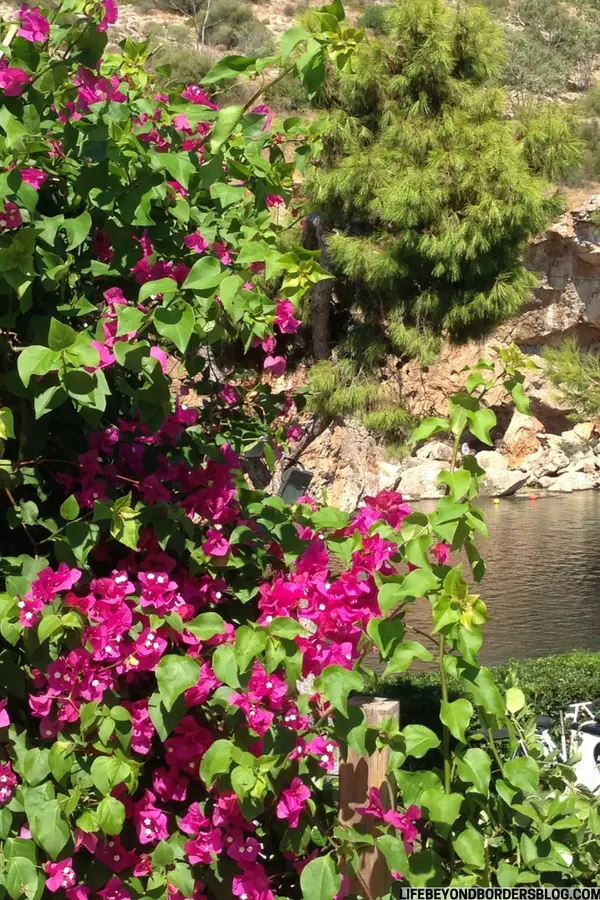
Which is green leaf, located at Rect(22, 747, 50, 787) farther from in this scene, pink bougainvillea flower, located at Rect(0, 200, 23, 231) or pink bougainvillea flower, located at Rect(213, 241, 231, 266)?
pink bougainvillea flower, located at Rect(213, 241, 231, 266)

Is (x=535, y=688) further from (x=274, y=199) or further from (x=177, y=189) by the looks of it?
(x=177, y=189)

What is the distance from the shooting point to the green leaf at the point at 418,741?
Result: 1.28 m

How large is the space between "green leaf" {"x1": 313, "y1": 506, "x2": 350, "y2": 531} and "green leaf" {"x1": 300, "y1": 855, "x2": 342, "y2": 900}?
448 millimetres

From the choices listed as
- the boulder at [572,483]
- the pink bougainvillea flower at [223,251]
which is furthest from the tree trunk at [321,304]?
the boulder at [572,483]

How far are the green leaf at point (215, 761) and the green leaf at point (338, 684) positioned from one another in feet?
0.46

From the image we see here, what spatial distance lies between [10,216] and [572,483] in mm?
18570

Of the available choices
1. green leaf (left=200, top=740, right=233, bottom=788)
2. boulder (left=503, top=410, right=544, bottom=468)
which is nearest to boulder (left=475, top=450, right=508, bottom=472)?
boulder (left=503, top=410, right=544, bottom=468)

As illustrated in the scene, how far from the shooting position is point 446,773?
135 centimetres

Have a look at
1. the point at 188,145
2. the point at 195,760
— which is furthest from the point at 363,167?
the point at 195,760

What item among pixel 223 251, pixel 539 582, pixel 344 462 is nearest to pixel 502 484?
pixel 539 582

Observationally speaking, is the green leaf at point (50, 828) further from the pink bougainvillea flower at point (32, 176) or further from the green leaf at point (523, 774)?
the pink bougainvillea flower at point (32, 176)

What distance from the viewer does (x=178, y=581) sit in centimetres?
145

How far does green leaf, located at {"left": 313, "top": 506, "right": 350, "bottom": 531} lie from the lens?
4.66 feet

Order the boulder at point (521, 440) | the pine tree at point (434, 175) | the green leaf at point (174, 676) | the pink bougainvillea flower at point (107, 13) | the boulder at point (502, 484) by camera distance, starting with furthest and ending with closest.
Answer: the boulder at point (521, 440)
the boulder at point (502, 484)
the pine tree at point (434, 175)
the pink bougainvillea flower at point (107, 13)
the green leaf at point (174, 676)
